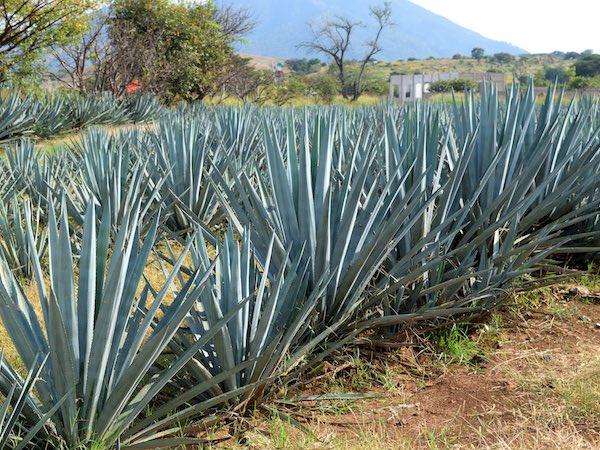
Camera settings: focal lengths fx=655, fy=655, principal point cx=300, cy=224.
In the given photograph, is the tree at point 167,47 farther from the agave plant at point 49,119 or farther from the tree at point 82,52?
the agave plant at point 49,119

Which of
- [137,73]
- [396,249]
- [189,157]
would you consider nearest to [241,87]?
[137,73]

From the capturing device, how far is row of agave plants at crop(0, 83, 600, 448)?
1.60 m

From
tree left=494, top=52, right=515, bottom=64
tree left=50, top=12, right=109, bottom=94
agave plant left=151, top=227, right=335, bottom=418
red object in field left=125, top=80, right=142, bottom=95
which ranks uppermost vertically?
tree left=494, top=52, right=515, bottom=64

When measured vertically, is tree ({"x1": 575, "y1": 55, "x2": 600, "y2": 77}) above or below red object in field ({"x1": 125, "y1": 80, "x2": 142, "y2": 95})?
above

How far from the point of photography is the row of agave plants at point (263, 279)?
1.60 m

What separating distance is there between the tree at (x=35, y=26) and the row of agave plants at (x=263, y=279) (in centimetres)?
1360

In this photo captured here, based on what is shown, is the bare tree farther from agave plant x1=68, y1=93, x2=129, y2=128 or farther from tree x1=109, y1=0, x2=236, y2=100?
agave plant x1=68, y1=93, x2=129, y2=128

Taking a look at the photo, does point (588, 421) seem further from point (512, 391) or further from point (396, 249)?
point (396, 249)

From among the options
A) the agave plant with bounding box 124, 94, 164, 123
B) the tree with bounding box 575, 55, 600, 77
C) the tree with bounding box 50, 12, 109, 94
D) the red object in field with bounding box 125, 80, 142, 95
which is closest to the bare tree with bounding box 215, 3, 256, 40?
the red object in field with bounding box 125, 80, 142, 95

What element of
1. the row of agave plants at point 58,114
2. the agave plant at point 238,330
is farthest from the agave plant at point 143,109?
the agave plant at point 238,330

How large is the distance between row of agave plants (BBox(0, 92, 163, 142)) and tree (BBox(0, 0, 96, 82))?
297 cm

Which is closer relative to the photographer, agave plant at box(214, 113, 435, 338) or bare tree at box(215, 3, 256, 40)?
agave plant at box(214, 113, 435, 338)

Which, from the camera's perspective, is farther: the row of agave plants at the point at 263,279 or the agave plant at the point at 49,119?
the agave plant at the point at 49,119

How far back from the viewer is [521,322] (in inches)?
110
